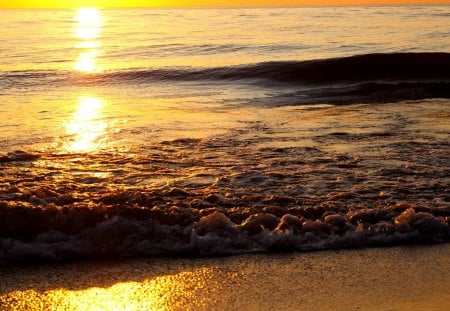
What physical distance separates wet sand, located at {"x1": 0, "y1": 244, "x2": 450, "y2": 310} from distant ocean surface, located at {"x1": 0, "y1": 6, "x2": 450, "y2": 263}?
258 millimetres

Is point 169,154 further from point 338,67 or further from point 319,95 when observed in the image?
point 338,67

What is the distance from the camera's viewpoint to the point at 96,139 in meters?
10.0

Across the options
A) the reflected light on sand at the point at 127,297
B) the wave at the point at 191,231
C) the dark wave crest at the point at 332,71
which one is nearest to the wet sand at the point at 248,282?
the reflected light on sand at the point at 127,297

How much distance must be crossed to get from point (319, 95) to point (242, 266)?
38.2 feet

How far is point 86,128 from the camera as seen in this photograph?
11109 mm

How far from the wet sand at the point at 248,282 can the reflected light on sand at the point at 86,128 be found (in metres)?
4.46

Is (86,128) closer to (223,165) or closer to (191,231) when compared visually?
(223,165)

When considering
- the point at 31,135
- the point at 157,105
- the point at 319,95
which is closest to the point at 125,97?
the point at 157,105

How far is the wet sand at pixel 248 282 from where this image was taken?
434cm

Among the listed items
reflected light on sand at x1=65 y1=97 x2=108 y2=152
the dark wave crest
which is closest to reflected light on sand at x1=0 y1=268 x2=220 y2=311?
reflected light on sand at x1=65 y1=97 x2=108 y2=152

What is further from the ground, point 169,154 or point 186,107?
point 169,154

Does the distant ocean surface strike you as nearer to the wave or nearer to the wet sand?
the wave

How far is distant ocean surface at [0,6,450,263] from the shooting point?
5555 millimetres

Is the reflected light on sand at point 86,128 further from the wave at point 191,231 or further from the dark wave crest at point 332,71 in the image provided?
the dark wave crest at point 332,71
